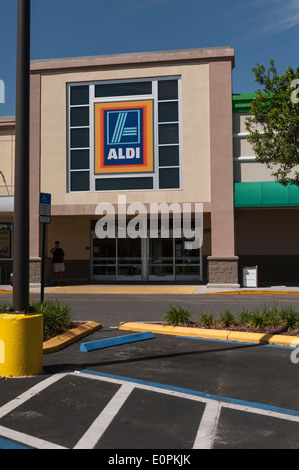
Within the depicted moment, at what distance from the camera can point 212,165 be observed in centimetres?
1948

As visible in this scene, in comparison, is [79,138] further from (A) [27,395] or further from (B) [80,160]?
(A) [27,395]

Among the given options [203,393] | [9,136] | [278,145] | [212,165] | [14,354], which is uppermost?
[9,136]

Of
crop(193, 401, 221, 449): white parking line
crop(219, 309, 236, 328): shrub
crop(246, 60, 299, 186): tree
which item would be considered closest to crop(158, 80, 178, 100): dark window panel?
crop(246, 60, 299, 186): tree

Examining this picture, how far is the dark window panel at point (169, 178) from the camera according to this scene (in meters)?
20.0

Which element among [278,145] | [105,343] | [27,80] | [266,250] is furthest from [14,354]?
[266,250]

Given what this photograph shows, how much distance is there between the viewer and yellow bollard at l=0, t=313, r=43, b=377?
239 inches

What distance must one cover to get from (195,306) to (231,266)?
6.12 meters

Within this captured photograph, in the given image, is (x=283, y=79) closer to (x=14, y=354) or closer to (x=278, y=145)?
(x=278, y=145)

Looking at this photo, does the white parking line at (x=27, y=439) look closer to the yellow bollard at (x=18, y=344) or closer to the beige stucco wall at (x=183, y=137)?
the yellow bollard at (x=18, y=344)

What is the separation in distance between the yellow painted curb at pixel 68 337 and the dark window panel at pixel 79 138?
495 inches

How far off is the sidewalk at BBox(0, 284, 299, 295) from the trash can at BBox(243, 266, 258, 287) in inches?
12.6

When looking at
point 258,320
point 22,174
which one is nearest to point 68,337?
point 22,174

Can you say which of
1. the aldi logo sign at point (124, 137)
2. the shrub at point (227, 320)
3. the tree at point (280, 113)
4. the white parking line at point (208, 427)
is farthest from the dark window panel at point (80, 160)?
the white parking line at point (208, 427)

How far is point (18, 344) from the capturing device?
6.07 meters
